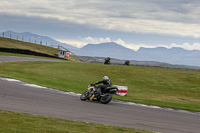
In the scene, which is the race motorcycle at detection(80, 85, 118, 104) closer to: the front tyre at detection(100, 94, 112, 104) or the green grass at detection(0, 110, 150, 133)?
the front tyre at detection(100, 94, 112, 104)

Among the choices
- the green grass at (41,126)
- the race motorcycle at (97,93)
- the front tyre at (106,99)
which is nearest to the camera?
the green grass at (41,126)

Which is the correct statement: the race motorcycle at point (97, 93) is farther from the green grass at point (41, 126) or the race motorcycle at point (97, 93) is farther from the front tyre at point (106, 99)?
the green grass at point (41, 126)

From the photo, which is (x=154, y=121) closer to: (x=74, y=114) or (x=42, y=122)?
(x=74, y=114)

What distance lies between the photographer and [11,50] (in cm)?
5997

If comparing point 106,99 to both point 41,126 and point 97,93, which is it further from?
point 41,126

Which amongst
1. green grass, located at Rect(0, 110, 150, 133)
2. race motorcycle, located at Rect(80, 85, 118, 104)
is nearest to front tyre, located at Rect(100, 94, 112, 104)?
race motorcycle, located at Rect(80, 85, 118, 104)

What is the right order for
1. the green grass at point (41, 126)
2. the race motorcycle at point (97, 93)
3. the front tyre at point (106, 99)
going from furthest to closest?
the race motorcycle at point (97, 93)
the front tyre at point (106, 99)
the green grass at point (41, 126)

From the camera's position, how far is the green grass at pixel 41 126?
809cm

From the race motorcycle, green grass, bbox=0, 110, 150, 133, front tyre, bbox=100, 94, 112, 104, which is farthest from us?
the race motorcycle

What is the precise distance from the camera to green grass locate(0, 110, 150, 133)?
26.6 feet

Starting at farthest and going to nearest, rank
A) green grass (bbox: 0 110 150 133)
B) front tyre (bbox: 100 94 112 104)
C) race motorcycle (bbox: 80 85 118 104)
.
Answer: race motorcycle (bbox: 80 85 118 104) < front tyre (bbox: 100 94 112 104) < green grass (bbox: 0 110 150 133)

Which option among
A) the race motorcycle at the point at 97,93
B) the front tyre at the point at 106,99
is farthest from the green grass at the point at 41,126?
the race motorcycle at the point at 97,93

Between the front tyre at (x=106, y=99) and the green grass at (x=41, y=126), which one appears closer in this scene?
the green grass at (x=41, y=126)

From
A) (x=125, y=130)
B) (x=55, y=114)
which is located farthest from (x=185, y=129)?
(x=55, y=114)
